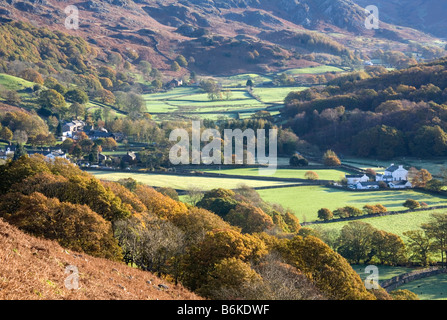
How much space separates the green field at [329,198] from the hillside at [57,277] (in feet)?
99.7

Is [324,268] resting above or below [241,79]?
below

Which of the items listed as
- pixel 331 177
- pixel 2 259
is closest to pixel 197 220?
pixel 2 259

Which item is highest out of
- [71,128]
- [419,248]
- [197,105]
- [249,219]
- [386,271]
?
[197,105]

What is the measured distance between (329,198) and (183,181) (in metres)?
17.7

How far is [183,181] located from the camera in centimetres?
5716

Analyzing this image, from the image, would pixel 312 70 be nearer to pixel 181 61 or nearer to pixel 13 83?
pixel 181 61

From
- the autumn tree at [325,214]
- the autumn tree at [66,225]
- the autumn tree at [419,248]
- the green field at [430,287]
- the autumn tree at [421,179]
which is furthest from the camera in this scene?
the autumn tree at [421,179]

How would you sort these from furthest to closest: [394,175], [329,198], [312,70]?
[312,70]
[394,175]
[329,198]

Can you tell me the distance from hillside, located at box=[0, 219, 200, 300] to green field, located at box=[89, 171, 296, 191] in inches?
1391

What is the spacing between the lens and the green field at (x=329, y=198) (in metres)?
48.5

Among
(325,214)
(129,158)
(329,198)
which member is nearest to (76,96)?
(129,158)

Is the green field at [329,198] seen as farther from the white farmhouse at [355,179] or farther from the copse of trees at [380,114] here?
the copse of trees at [380,114]

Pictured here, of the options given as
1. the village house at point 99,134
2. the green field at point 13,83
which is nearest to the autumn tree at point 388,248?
the village house at point 99,134

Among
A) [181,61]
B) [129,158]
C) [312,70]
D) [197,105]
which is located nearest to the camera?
[129,158]
